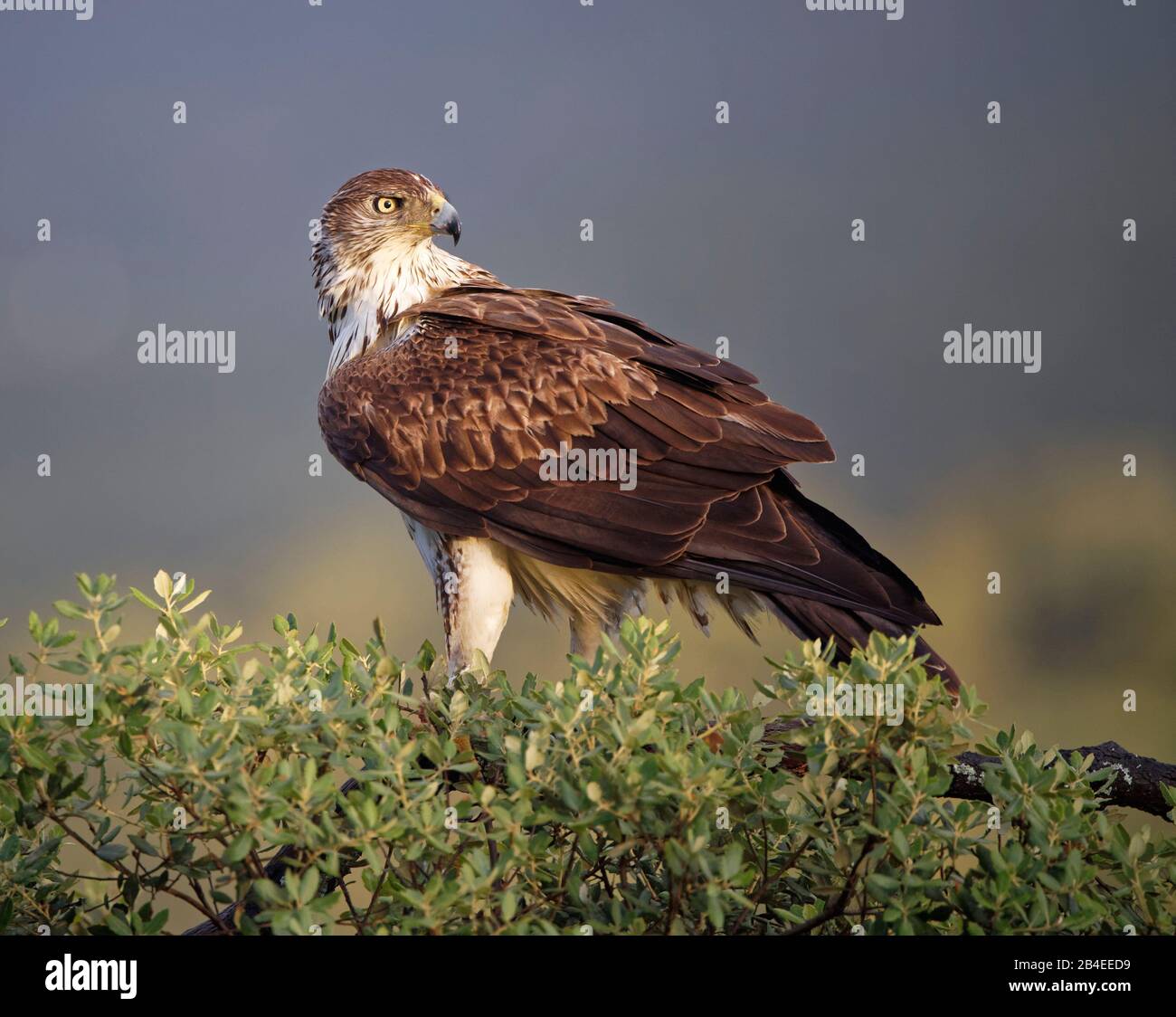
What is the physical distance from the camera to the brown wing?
346cm

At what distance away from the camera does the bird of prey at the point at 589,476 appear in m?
3.45

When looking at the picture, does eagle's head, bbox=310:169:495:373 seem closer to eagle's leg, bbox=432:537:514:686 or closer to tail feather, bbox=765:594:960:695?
eagle's leg, bbox=432:537:514:686

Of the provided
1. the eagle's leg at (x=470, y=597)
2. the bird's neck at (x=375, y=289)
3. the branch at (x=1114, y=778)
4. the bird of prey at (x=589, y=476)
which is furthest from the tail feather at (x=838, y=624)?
the bird's neck at (x=375, y=289)

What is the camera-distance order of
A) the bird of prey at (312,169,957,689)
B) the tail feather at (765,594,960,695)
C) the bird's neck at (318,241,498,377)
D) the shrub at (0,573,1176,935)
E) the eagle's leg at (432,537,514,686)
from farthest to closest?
the bird's neck at (318,241,498,377), the eagle's leg at (432,537,514,686), the bird of prey at (312,169,957,689), the tail feather at (765,594,960,695), the shrub at (0,573,1176,935)

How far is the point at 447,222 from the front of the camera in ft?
13.7

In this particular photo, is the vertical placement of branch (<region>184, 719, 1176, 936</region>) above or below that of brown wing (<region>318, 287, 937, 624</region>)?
below

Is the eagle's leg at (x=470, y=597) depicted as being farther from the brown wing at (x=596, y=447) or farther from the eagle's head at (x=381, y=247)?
the eagle's head at (x=381, y=247)

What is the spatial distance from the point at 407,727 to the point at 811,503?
1699mm

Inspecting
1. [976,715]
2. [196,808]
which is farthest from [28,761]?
[976,715]

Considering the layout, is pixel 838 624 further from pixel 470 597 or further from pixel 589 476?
pixel 470 597

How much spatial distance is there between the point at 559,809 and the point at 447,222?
254cm

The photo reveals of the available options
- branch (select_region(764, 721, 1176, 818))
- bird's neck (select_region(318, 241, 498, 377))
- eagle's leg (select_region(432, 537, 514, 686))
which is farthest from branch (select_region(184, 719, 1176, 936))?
bird's neck (select_region(318, 241, 498, 377))
